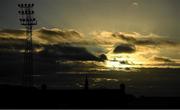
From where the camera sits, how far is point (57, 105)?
50.4m

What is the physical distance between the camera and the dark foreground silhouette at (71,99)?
50.1m

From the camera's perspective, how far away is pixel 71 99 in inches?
2047

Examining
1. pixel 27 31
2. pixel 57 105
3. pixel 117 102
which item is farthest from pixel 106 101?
pixel 27 31

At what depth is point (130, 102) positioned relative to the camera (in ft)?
182

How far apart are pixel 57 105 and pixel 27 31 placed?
824cm

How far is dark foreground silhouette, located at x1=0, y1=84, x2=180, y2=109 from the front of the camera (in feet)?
164

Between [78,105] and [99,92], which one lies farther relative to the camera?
[99,92]

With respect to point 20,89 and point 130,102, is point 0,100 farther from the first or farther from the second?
point 130,102

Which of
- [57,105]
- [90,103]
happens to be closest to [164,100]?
[90,103]

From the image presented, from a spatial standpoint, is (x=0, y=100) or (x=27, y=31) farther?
(x=27, y=31)

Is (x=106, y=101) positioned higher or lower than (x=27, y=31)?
lower

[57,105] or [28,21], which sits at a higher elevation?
[28,21]

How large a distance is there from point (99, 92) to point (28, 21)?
998 cm

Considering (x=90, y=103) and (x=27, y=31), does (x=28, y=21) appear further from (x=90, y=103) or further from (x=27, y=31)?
(x=90, y=103)
